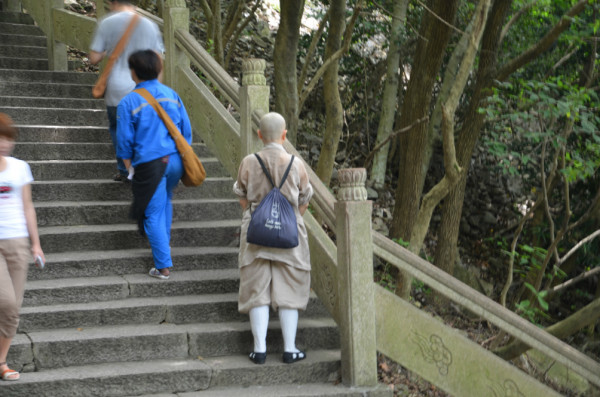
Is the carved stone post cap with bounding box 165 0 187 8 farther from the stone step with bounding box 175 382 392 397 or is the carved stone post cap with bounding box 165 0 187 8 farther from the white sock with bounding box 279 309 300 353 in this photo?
the stone step with bounding box 175 382 392 397

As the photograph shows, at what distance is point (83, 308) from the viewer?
530 centimetres

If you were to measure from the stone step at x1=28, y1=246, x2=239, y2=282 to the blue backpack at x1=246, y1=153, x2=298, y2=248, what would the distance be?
1309mm

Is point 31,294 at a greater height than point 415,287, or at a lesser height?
greater

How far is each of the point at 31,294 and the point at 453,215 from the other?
6.73 metres

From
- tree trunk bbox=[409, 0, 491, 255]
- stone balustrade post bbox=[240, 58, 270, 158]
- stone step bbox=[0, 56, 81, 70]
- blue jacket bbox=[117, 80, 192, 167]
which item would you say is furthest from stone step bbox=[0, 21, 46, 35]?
tree trunk bbox=[409, 0, 491, 255]

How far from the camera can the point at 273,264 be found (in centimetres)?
515

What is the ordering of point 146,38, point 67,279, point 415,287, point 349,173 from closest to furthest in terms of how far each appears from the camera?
point 349,173
point 67,279
point 146,38
point 415,287

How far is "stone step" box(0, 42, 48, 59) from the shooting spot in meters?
9.78

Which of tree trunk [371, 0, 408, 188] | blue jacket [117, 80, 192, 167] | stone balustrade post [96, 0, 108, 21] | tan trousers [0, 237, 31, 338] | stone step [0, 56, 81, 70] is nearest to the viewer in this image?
tan trousers [0, 237, 31, 338]

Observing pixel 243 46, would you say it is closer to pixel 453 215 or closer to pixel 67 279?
pixel 453 215

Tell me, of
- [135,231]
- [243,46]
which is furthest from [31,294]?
[243,46]

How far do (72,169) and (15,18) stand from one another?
5.11 meters

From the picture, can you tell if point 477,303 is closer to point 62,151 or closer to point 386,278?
point 62,151

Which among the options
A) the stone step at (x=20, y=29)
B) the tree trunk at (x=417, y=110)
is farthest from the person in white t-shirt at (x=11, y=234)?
the stone step at (x=20, y=29)
